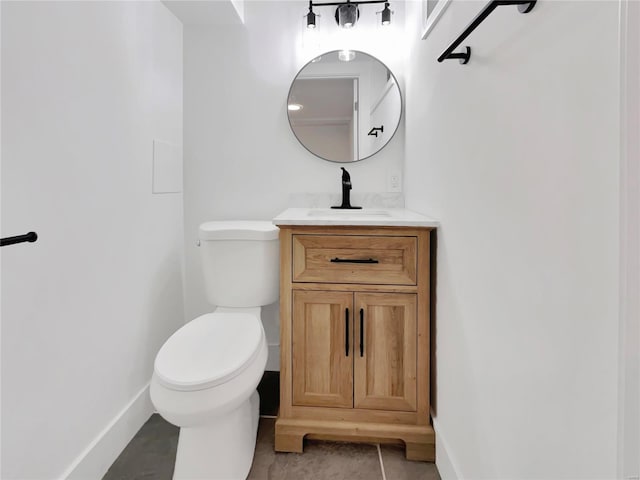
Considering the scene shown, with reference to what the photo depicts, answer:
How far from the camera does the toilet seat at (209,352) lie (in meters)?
1.22

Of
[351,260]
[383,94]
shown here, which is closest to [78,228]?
[351,260]

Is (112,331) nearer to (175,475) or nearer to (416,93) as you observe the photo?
(175,475)

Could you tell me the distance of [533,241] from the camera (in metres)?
0.76

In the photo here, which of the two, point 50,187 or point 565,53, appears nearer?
point 565,53

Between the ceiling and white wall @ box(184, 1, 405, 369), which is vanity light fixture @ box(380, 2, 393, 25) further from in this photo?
the ceiling

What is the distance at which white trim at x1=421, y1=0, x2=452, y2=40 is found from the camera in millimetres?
1285

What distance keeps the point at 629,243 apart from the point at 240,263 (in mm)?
1527

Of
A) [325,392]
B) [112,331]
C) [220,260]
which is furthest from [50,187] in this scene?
[325,392]

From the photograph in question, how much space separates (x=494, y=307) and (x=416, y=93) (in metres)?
1.21

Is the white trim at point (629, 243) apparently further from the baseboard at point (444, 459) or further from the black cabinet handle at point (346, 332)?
the black cabinet handle at point (346, 332)

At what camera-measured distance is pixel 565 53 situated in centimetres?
65

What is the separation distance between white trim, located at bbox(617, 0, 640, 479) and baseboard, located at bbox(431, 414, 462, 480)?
2.84 feet

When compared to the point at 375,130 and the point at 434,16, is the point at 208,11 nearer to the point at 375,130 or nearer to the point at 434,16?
the point at 375,130

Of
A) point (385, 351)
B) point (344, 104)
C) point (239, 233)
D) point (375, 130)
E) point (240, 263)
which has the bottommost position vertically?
point (385, 351)
